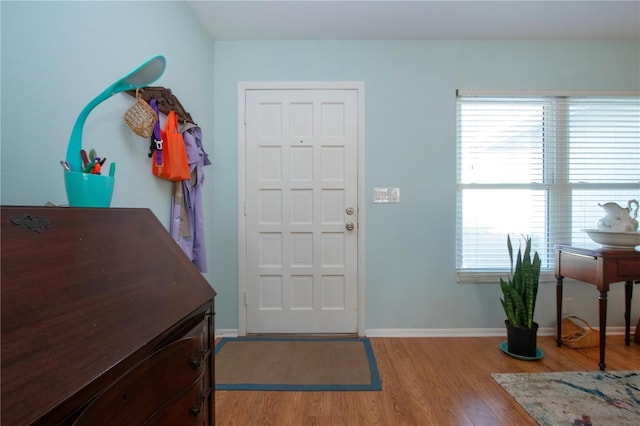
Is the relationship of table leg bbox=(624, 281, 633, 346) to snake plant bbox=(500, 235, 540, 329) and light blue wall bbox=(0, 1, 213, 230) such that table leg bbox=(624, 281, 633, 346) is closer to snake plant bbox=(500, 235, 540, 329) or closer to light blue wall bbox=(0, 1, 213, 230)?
snake plant bbox=(500, 235, 540, 329)

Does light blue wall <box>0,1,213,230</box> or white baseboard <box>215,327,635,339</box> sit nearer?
light blue wall <box>0,1,213,230</box>

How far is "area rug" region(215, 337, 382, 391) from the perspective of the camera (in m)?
1.75

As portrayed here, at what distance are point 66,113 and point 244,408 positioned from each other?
1.58 metres

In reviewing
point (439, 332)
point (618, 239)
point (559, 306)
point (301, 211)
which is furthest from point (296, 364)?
point (618, 239)

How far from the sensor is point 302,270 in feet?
7.99

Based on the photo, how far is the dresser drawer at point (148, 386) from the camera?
0.52 meters

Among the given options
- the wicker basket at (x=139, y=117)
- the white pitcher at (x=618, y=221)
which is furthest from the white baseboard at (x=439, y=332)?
the wicker basket at (x=139, y=117)

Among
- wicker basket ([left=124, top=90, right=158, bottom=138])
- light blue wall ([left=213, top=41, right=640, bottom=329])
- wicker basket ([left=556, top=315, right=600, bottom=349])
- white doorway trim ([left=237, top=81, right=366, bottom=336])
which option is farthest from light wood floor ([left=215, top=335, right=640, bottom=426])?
wicker basket ([left=124, top=90, right=158, bottom=138])

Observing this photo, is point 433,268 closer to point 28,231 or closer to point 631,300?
point 631,300

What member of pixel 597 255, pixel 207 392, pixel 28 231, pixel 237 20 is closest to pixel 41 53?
pixel 28 231

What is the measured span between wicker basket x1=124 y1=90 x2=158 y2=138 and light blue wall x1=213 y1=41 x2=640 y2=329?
1050 millimetres

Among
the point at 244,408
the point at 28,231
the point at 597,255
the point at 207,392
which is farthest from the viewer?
the point at 597,255

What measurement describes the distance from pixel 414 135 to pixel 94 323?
2.37m

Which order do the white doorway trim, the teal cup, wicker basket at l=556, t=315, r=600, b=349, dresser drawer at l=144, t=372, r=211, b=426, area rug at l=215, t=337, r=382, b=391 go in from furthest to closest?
1. the white doorway trim
2. wicker basket at l=556, t=315, r=600, b=349
3. area rug at l=215, t=337, r=382, b=391
4. the teal cup
5. dresser drawer at l=144, t=372, r=211, b=426
